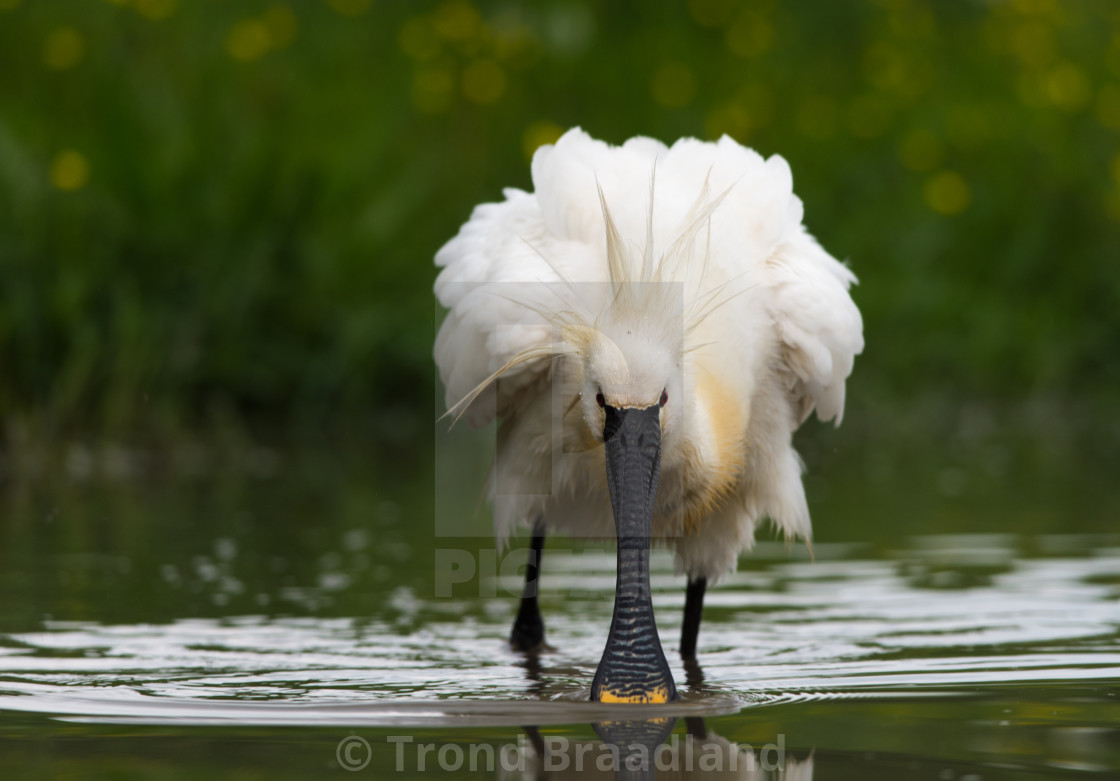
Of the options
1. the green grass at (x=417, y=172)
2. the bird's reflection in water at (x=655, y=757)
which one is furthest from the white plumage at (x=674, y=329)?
the green grass at (x=417, y=172)

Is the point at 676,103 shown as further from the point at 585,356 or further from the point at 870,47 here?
the point at 585,356

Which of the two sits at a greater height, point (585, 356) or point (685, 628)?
point (585, 356)

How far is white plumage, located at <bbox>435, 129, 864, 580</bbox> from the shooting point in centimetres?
536

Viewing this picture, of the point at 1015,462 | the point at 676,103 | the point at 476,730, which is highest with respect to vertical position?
the point at 676,103

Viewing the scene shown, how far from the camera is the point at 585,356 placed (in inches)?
195

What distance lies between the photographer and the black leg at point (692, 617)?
5.77 meters

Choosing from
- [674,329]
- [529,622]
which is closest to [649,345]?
[674,329]

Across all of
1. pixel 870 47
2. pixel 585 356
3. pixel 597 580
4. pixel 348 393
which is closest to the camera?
pixel 585 356

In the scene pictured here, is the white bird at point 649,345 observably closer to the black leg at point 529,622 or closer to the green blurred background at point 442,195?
the black leg at point 529,622

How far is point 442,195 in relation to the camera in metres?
12.0

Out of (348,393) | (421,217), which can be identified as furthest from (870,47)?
(348,393)

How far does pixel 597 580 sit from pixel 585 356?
252 centimetres

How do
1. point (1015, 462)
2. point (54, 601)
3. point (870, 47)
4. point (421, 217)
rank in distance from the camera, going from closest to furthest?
point (54, 601) < point (1015, 462) < point (421, 217) < point (870, 47)

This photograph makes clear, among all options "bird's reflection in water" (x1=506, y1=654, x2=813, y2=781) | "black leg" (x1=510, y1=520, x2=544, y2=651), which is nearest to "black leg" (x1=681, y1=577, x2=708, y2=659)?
"black leg" (x1=510, y1=520, x2=544, y2=651)
